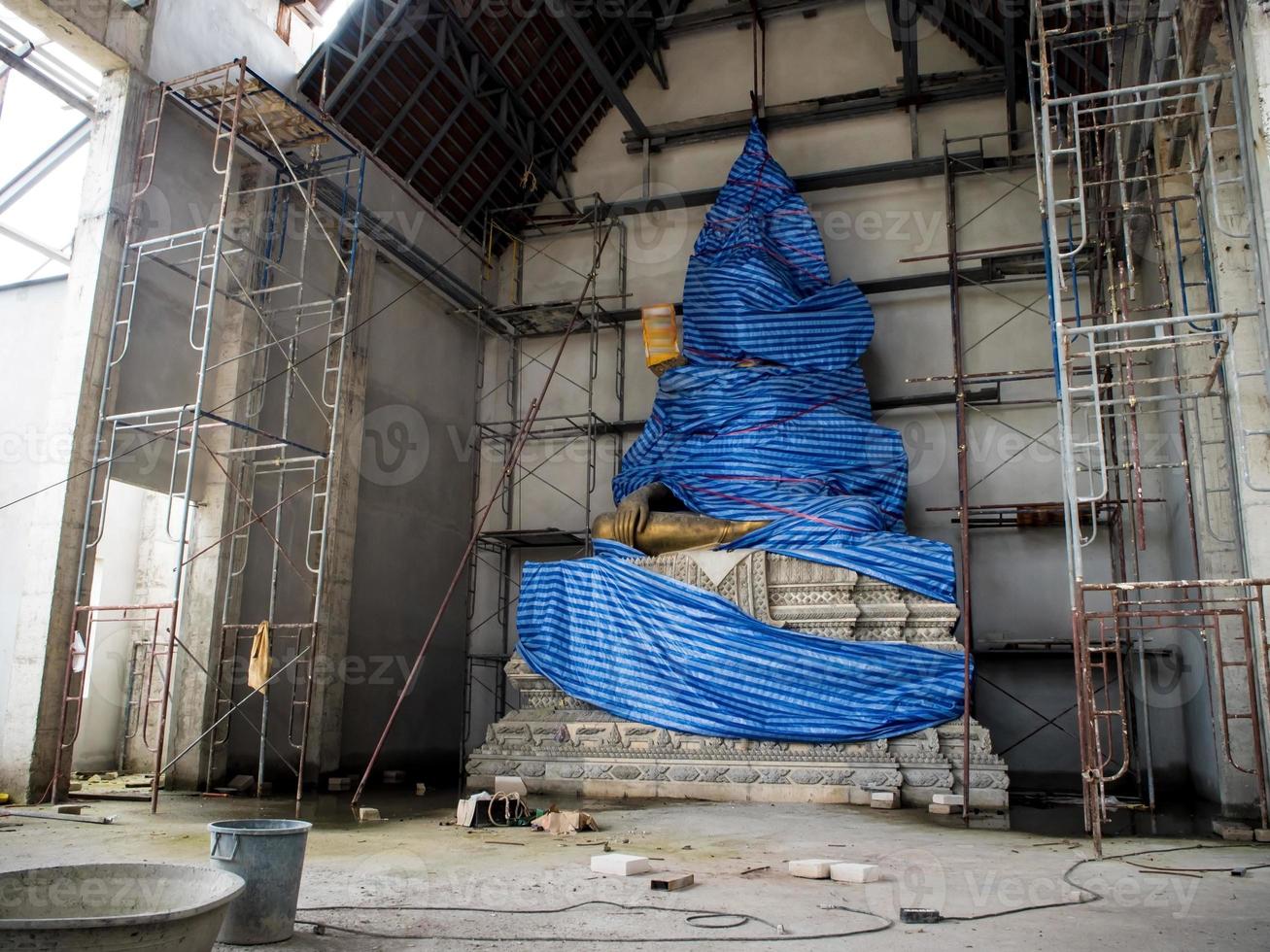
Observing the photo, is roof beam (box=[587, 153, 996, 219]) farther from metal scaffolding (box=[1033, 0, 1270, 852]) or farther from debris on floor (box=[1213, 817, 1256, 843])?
debris on floor (box=[1213, 817, 1256, 843])

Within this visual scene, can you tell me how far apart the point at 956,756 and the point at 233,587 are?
5.77 meters

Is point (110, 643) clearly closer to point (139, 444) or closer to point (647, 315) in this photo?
Answer: point (139, 444)

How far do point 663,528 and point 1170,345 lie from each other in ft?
15.7

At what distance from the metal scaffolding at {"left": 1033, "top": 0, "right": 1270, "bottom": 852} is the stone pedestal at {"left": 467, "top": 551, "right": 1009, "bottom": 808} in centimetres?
123

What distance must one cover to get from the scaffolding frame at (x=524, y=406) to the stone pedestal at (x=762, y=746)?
2.84 metres

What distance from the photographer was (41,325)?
869 centimetres

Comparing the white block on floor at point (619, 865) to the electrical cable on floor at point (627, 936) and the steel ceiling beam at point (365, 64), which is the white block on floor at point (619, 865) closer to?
A: the electrical cable on floor at point (627, 936)

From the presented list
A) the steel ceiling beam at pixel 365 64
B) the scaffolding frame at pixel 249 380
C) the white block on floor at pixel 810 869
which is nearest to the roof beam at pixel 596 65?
the steel ceiling beam at pixel 365 64

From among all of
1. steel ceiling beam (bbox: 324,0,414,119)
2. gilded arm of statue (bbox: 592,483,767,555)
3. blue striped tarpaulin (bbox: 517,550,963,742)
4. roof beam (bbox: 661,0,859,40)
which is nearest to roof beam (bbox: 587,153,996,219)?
roof beam (bbox: 661,0,859,40)

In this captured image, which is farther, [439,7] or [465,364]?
[465,364]

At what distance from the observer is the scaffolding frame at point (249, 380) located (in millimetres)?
7500

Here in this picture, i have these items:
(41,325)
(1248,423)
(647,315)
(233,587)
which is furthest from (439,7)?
(1248,423)

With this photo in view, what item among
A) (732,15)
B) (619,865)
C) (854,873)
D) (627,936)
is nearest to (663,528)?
(619,865)

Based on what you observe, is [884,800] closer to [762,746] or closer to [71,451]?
[762,746]
